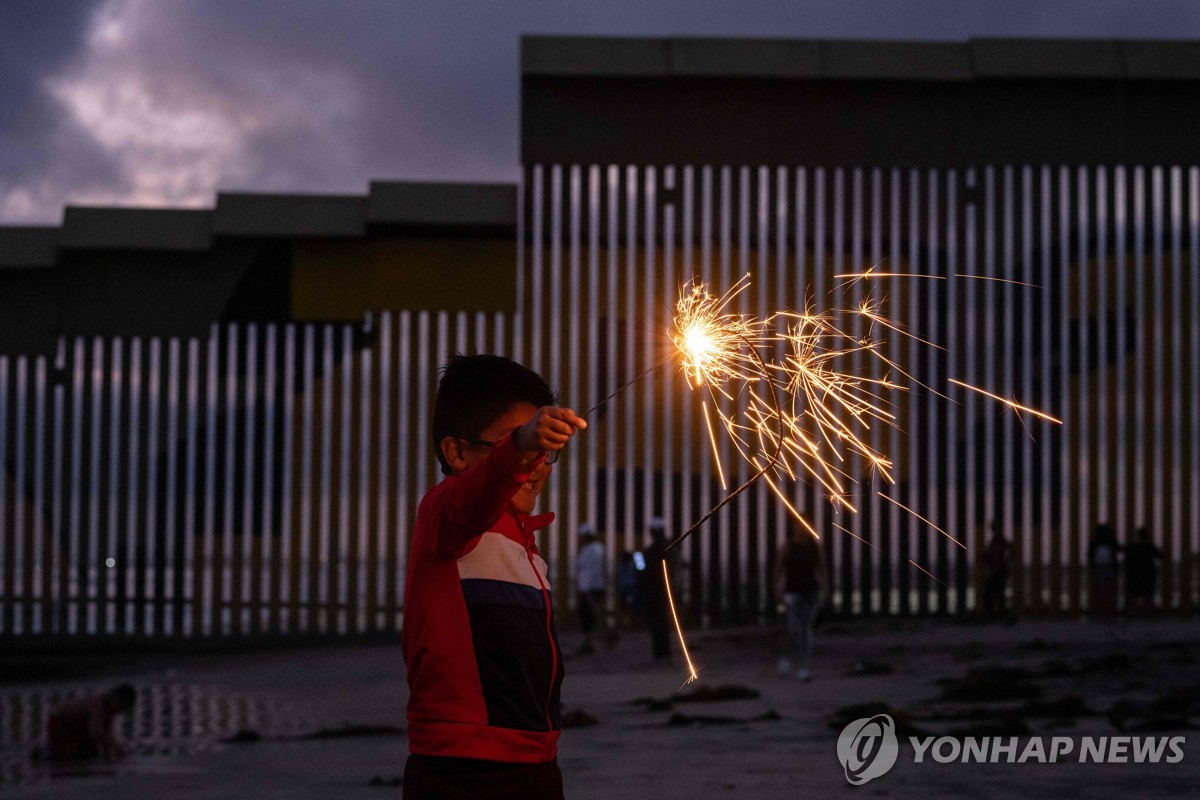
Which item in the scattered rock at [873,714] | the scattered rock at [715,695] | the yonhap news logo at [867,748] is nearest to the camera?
the yonhap news logo at [867,748]

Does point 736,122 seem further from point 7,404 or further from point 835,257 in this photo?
point 7,404

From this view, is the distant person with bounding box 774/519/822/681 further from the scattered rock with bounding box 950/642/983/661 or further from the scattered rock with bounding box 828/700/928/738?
the scattered rock with bounding box 828/700/928/738

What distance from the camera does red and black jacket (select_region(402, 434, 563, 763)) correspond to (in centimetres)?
267

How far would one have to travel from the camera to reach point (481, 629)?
2.73 metres

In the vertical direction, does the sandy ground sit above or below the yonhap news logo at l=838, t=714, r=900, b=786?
below

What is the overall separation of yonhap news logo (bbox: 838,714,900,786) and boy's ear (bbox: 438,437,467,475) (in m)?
4.27

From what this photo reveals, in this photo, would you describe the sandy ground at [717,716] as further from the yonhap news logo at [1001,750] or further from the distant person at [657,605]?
the distant person at [657,605]

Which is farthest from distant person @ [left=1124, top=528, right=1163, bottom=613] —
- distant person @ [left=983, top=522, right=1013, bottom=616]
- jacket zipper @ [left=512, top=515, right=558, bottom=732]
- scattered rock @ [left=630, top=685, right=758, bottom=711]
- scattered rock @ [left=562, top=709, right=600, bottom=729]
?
jacket zipper @ [left=512, top=515, right=558, bottom=732]

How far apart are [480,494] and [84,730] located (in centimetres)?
693

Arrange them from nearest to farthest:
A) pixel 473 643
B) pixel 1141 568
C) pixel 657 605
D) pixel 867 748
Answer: pixel 473 643, pixel 867 748, pixel 657 605, pixel 1141 568

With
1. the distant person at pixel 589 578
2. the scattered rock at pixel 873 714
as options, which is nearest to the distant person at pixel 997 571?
the distant person at pixel 589 578

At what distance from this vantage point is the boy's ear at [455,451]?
2895mm

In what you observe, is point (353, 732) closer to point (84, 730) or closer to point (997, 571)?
point (84, 730)

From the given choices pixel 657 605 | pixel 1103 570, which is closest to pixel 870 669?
pixel 657 605
